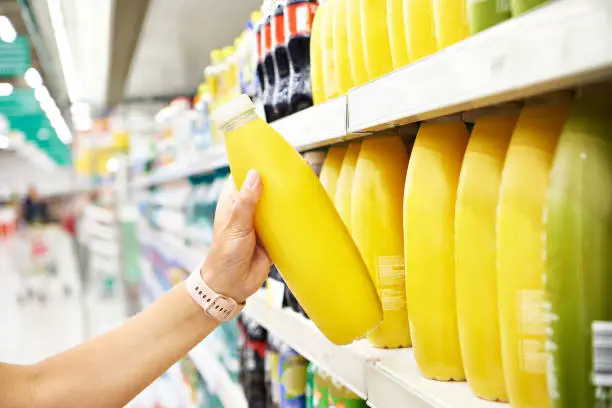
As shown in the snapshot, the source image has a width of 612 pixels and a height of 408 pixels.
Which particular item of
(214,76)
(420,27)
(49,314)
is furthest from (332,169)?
(49,314)

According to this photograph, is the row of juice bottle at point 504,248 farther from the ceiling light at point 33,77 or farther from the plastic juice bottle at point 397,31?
the ceiling light at point 33,77

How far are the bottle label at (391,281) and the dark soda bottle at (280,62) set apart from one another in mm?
542

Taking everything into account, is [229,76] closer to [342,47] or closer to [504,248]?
[342,47]

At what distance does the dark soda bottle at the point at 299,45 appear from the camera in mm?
1415

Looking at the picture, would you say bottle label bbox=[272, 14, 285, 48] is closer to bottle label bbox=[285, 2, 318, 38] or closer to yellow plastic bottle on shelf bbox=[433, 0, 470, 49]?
bottle label bbox=[285, 2, 318, 38]

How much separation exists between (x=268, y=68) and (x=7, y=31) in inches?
154

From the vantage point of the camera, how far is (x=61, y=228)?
1991 cm

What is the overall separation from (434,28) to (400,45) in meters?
0.10

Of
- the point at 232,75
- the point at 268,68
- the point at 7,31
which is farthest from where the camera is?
the point at 7,31

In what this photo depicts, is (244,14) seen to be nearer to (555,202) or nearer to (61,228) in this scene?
A: (555,202)

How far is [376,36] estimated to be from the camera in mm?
1067

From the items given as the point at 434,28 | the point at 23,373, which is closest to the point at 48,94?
the point at 23,373

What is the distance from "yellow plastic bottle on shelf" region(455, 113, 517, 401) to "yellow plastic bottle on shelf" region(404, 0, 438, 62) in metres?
0.16

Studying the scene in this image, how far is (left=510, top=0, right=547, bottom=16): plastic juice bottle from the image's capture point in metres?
0.66
